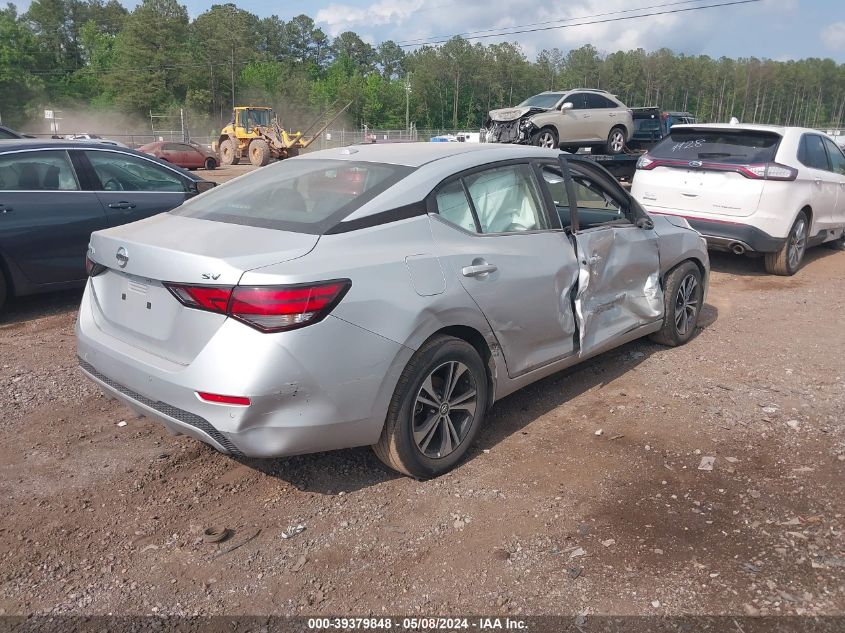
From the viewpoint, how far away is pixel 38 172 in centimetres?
629

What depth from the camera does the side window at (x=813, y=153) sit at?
841cm

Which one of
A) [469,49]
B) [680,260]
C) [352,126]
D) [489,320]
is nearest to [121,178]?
[489,320]

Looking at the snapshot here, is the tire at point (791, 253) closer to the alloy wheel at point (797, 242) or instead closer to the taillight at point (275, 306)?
the alloy wheel at point (797, 242)

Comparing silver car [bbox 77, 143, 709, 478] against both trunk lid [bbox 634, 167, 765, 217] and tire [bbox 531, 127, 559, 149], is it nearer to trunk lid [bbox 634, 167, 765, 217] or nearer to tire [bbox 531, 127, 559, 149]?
trunk lid [bbox 634, 167, 765, 217]

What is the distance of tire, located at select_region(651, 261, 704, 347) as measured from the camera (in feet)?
17.9

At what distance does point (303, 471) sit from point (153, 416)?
33.8 inches

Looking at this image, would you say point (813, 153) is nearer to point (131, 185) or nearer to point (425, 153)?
point (425, 153)

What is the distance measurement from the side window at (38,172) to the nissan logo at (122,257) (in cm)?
361

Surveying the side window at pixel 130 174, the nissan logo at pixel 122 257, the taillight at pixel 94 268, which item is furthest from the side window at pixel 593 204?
the side window at pixel 130 174

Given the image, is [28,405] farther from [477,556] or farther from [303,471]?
[477,556]

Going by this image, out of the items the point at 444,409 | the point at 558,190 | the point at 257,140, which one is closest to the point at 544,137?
the point at 558,190

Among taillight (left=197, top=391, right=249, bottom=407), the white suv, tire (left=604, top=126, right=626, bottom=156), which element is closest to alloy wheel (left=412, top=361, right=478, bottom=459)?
taillight (left=197, top=391, right=249, bottom=407)

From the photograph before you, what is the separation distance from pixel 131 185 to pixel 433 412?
4.87m

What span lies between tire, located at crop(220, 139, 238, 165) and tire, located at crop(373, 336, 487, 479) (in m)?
33.9
